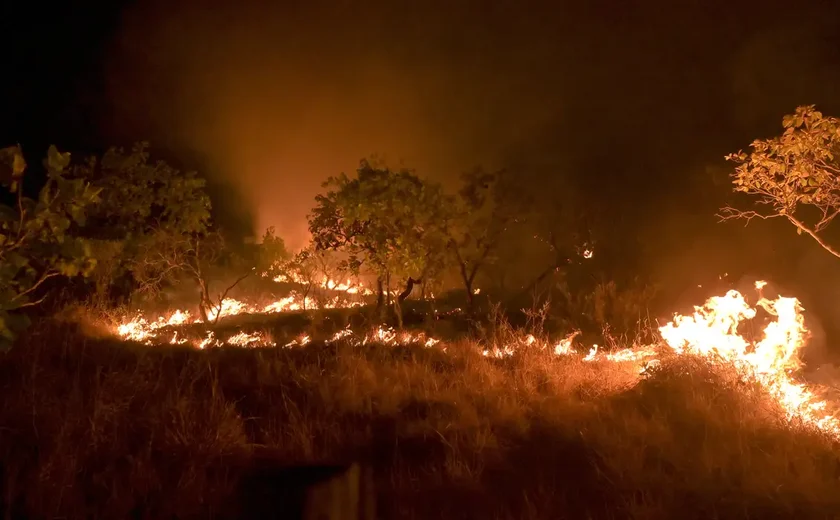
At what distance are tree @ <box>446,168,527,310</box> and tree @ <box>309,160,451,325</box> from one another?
1994 mm

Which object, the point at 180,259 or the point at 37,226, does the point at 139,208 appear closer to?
the point at 180,259

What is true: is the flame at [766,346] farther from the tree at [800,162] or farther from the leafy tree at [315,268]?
the leafy tree at [315,268]

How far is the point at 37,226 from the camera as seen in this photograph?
3809 millimetres

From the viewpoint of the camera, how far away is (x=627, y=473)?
16.0 feet

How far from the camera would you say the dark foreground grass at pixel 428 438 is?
14.5 feet

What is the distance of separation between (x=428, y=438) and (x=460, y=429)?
32 cm

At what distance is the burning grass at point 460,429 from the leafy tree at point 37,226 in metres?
1.40

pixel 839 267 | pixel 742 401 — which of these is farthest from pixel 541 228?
pixel 742 401

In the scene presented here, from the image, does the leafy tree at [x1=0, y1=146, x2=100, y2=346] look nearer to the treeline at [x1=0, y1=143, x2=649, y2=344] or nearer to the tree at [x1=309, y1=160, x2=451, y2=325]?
the treeline at [x1=0, y1=143, x2=649, y2=344]

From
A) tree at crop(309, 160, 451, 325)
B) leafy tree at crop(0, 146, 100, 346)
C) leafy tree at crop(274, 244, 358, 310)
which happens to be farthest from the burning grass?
leafy tree at crop(274, 244, 358, 310)

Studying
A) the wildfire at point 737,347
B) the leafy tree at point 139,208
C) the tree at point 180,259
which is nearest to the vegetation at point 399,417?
the wildfire at point 737,347

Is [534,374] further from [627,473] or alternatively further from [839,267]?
[839,267]

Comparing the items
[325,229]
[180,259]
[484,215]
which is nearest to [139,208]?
[180,259]

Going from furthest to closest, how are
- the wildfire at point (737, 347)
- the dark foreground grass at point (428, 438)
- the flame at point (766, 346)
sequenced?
the wildfire at point (737, 347), the flame at point (766, 346), the dark foreground grass at point (428, 438)
